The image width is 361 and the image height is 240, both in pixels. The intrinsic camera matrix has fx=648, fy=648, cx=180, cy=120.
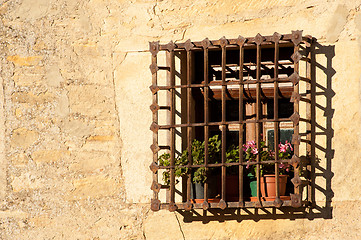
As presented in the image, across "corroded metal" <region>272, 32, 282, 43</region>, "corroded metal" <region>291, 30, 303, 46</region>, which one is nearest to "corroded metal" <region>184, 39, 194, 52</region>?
"corroded metal" <region>272, 32, 282, 43</region>

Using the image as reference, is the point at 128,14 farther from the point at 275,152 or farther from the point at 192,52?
the point at 275,152

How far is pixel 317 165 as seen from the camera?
3.77m

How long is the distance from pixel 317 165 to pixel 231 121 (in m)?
0.58

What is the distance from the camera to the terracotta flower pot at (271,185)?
3.73m

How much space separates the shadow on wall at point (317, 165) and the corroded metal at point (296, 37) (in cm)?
15

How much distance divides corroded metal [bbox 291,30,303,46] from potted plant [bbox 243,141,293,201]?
0.59m

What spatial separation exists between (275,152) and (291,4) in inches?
36.6

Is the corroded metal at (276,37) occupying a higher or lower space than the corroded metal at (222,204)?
higher

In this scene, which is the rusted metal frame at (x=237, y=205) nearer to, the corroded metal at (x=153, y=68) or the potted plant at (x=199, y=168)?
the potted plant at (x=199, y=168)

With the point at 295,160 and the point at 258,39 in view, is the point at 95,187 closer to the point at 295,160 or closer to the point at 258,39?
the point at 295,160

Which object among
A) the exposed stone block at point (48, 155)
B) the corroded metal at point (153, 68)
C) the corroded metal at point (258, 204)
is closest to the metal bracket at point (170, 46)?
the corroded metal at point (153, 68)

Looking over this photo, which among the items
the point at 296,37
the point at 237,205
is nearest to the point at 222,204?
the point at 237,205

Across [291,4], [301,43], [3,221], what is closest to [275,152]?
[301,43]

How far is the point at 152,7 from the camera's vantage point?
13.4ft
